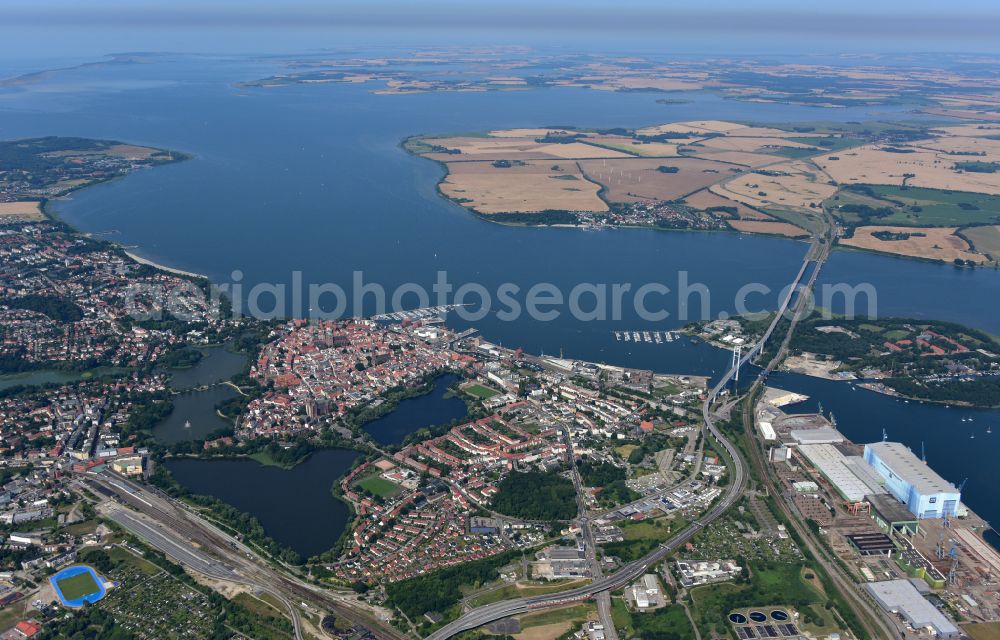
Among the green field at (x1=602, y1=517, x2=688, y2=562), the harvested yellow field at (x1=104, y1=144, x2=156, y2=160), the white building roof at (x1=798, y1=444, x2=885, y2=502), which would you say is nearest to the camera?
the green field at (x1=602, y1=517, x2=688, y2=562)

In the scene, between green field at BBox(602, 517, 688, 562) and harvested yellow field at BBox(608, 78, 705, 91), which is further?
harvested yellow field at BBox(608, 78, 705, 91)

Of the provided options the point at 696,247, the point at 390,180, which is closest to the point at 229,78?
the point at 390,180

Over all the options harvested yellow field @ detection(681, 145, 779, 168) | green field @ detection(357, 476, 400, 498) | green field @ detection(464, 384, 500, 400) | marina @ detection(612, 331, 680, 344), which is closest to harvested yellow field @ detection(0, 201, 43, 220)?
green field @ detection(464, 384, 500, 400)

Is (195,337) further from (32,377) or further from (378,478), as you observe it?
(378,478)

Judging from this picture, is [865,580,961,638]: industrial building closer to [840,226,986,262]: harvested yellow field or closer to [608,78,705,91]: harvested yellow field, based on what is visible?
[840,226,986,262]: harvested yellow field

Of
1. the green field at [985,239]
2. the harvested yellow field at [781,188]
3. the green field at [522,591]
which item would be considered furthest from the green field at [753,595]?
the harvested yellow field at [781,188]

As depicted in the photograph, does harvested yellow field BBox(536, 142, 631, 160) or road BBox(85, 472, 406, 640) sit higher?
harvested yellow field BBox(536, 142, 631, 160)

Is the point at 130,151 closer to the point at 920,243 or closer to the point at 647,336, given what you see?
the point at 647,336
